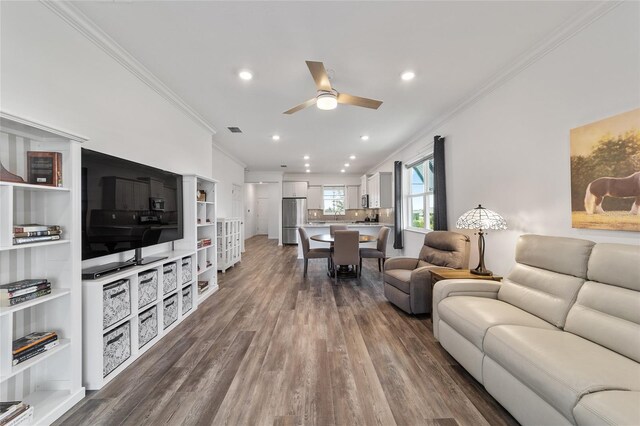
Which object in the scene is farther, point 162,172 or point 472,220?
point 162,172

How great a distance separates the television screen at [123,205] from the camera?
188cm

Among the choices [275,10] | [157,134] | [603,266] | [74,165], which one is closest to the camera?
[603,266]

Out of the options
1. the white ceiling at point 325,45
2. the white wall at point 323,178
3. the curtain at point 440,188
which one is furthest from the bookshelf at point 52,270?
the white wall at point 323,178

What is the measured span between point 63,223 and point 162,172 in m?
1.24

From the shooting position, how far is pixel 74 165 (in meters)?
1.68

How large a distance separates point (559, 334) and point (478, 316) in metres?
0.43

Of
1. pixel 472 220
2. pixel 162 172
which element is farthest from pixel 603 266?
pixel 162 172

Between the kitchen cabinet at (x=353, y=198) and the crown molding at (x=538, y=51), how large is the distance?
5.85 m

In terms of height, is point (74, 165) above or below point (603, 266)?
above

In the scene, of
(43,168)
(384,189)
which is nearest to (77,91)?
(43,168)

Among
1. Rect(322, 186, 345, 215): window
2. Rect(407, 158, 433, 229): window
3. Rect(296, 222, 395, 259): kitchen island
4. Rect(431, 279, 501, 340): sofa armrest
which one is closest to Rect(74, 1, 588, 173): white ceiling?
Rect(407, 158, 433, 229): window

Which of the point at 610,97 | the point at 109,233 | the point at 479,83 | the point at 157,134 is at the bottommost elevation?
the point at 109,233

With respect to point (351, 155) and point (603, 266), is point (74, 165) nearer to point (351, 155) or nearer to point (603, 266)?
point (603, 266)

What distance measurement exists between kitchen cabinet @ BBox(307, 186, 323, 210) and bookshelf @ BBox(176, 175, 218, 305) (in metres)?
5.69
